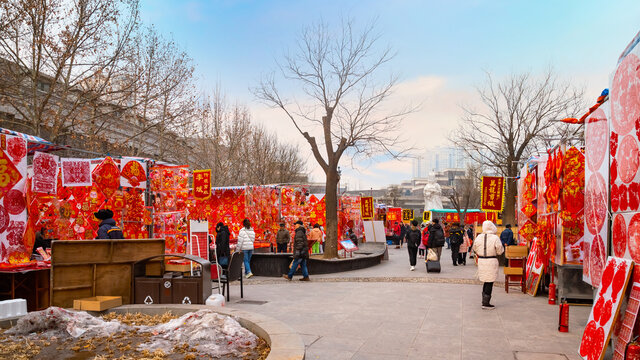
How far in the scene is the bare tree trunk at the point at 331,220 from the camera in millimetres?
16484

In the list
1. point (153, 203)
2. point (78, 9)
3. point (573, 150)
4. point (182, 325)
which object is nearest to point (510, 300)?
point (573, 150)

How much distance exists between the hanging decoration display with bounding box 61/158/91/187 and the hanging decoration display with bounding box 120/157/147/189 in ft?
2.75

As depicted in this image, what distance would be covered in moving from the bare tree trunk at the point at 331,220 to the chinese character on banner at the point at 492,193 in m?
6.29

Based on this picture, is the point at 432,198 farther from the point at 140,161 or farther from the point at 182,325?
the point at 182,325

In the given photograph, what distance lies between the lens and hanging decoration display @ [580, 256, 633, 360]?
4613mm

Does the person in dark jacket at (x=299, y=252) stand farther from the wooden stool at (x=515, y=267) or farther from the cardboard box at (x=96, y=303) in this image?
the cardboard box at (x=96, y=303)

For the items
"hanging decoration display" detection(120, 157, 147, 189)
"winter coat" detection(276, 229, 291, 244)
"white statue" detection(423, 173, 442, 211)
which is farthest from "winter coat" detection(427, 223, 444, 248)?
"white statue" detection(423, 173, 442, 211)

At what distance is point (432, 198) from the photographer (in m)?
56.3

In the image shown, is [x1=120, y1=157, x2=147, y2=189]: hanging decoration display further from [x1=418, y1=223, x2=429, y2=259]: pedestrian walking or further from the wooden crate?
[x1=418, y1=223, x2=429, y2=259]: pedestrian walking

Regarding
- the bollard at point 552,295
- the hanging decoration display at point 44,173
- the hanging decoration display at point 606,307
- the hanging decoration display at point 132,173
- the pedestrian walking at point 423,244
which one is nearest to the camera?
the hanging decoration display at point 606,307

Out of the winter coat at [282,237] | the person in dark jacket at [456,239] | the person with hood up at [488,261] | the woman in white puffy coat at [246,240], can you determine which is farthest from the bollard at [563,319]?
the person in dark jacket at [456,239]

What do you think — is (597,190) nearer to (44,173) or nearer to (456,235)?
(44,173)

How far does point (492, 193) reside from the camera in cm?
1878

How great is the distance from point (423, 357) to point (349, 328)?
175 cm
